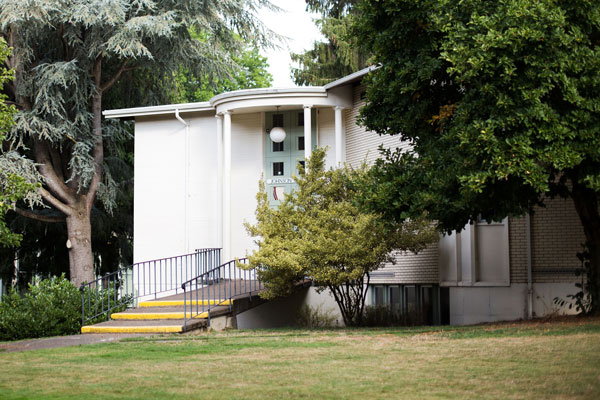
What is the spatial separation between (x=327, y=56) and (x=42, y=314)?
2046 centimetres

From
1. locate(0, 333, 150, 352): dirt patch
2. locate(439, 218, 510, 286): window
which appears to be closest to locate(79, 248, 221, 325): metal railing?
locate(0, 333, 150, 352): dirt patch

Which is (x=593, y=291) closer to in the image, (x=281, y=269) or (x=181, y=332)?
(x=281, y=269)

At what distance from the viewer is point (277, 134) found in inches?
813

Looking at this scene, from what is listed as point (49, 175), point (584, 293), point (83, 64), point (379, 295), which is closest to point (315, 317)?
point (379, 295)

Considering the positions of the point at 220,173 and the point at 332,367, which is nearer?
the point at 332,367

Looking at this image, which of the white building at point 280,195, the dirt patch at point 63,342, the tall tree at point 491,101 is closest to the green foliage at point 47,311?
the dirt patch at point 63,342

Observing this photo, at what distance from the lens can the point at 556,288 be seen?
15.5m

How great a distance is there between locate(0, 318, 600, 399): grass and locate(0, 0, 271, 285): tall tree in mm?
11291

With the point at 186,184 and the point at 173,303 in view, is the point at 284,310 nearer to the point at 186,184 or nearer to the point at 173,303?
the point at 173,303

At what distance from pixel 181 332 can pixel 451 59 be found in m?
7.14

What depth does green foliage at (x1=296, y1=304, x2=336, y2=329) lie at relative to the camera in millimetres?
18391

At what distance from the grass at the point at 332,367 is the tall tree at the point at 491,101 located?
213cm

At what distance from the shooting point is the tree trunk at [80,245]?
23484 mm

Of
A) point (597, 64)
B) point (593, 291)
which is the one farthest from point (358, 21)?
point (593, 291)
